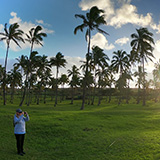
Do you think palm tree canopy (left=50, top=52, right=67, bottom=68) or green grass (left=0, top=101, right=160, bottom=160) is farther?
palm tree canopy (left=50, top=52, right=67, bottom=68)

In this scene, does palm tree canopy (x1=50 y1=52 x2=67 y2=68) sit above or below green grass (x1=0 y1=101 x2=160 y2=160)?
above

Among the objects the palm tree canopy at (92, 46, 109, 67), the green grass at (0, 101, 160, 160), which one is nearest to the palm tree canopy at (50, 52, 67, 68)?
the palm tree canopy at (92, 46, 109, 67)

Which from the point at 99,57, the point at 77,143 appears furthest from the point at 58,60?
the point at 77,143

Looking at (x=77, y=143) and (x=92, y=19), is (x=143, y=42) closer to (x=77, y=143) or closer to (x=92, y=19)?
(x=92, y=19)

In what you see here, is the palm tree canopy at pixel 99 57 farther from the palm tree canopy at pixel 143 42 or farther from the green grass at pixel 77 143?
the green grass at pixel 77 143

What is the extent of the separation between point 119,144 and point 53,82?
68534 millimetres

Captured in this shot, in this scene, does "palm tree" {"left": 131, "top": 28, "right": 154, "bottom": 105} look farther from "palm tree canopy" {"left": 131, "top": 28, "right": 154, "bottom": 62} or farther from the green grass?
the green grass

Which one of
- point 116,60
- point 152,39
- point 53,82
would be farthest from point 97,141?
point 53,82

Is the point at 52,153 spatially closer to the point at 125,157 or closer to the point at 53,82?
the point at 125,157

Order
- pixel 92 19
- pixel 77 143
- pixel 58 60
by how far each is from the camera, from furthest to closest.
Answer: pixel 58 60
pixel 92 19
pixel 77 143

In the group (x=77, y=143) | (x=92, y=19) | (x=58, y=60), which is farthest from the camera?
(x=58, y=60)

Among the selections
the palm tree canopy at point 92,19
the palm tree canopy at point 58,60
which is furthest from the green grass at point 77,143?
the palm tree canopy at point 58,60

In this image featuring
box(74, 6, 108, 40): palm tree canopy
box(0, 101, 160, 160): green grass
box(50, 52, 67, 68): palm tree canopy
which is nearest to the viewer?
box(0, 101, 160, 160): green grass

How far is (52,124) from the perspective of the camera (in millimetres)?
12781
